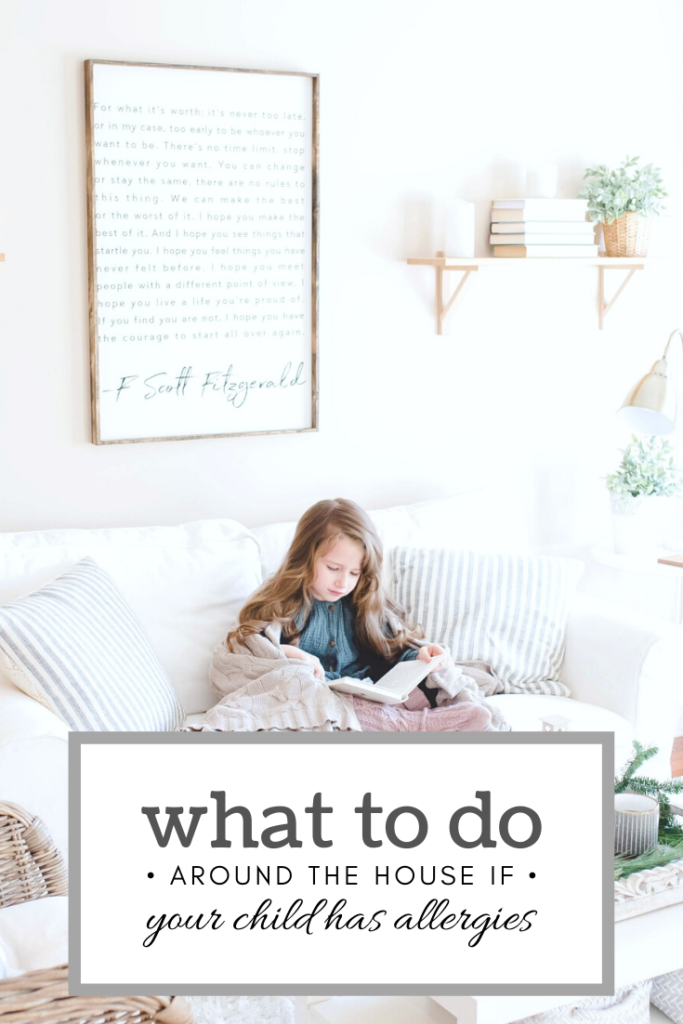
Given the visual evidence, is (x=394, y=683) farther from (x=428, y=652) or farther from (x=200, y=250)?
(x=200, y=250)

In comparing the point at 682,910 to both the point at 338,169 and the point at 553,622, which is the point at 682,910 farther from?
the point at 338,169

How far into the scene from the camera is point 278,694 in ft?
6.89

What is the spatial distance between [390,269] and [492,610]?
0.92 meters

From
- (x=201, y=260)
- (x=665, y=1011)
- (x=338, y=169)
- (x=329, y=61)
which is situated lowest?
(x=665, y=1011)

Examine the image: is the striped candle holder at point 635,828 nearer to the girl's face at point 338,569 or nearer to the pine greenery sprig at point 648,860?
the pine greenery sprig at point 648,860

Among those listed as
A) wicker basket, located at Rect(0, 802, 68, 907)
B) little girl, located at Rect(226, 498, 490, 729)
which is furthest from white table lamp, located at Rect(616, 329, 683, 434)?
wicker basket, located at Rect(0, 802, 68, 907)

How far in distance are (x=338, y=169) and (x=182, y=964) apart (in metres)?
2.12

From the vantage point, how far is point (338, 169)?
106 inches

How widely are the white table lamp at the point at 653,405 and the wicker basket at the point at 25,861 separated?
1.95m

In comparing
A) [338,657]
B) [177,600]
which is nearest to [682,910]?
[338,657]

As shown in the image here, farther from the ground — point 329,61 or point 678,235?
point 329,61

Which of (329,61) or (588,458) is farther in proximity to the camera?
(588,458)

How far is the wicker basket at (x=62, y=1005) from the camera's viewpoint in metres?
1.04

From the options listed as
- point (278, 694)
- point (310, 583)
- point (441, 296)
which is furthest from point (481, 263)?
point (278, 694)
